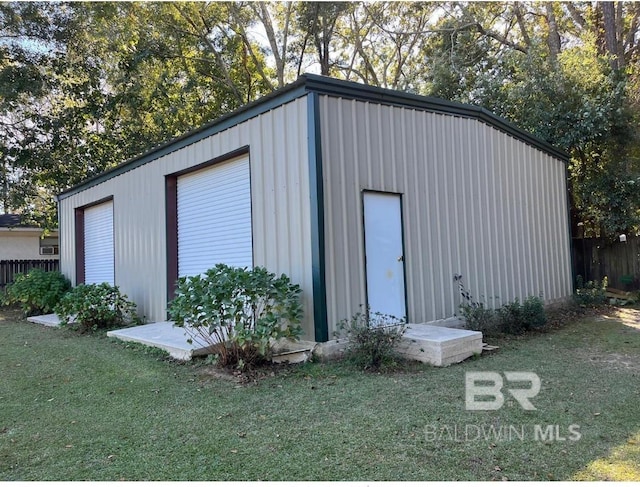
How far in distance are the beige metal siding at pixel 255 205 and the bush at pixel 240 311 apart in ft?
1.01

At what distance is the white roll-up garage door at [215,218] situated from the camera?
6449 millimetres

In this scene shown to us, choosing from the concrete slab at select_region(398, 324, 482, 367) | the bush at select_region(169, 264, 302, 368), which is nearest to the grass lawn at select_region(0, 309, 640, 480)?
the concrete slab at select_region(398, 324, 482, 367)

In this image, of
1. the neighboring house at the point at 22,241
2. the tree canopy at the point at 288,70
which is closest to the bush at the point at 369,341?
the tree canopy at the point at 288,70

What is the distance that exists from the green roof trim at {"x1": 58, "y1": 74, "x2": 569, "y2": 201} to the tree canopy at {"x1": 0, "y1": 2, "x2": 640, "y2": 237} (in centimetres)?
254

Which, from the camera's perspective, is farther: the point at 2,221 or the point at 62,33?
the point at 2,221

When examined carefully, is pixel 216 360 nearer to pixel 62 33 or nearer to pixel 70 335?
pixel 70 335

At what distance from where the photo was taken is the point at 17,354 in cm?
622

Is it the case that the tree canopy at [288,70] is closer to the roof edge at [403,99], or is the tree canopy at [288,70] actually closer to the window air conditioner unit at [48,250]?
the window air conditioner unit at [48,250]

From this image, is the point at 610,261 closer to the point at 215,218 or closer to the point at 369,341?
the point at 369,341

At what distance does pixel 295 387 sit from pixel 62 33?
13.8 m

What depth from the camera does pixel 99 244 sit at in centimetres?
1044

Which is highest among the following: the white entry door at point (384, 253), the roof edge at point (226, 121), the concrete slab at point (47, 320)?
the roof edge at point (226, 121)

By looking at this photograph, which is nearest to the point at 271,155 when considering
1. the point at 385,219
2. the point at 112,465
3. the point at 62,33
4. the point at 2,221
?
the point at 385,219

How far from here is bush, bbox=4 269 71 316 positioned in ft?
33.6
